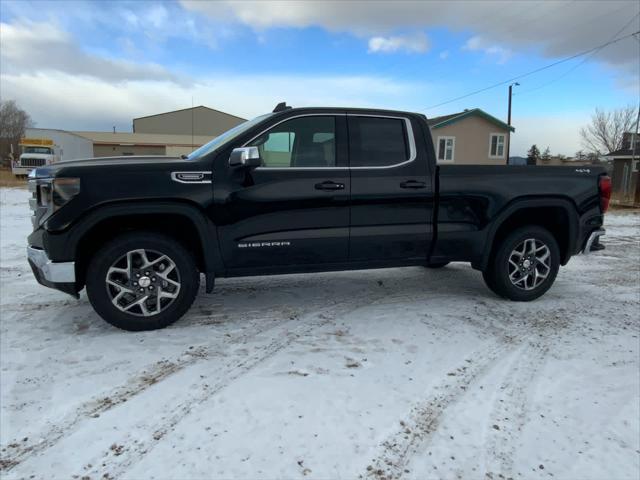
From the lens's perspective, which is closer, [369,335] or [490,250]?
[369,335]

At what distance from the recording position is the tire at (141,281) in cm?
381

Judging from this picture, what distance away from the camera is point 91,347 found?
3.70 meters

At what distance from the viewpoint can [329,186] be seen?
4.29m

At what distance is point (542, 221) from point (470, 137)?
103ft

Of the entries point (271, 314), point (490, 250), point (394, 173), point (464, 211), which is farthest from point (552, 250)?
point (271, 314)

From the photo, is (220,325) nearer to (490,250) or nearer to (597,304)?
(490,250)

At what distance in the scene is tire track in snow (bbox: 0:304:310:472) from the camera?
2443 mm

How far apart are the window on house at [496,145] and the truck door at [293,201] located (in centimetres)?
3406

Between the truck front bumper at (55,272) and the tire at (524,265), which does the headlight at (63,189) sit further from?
the tire at (524,265)

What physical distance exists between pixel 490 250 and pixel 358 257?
5.03ft

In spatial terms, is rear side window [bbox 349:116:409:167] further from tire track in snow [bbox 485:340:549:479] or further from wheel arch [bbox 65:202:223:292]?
tire track in snow [bbox 485:340:549:479]

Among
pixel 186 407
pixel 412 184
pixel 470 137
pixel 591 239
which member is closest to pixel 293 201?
pixel 412 184

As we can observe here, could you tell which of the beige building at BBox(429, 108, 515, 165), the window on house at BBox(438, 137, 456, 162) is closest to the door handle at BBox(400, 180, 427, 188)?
the beige building at BBox(429, 108, 515, 165)

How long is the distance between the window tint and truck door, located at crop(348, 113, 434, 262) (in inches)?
8.6
